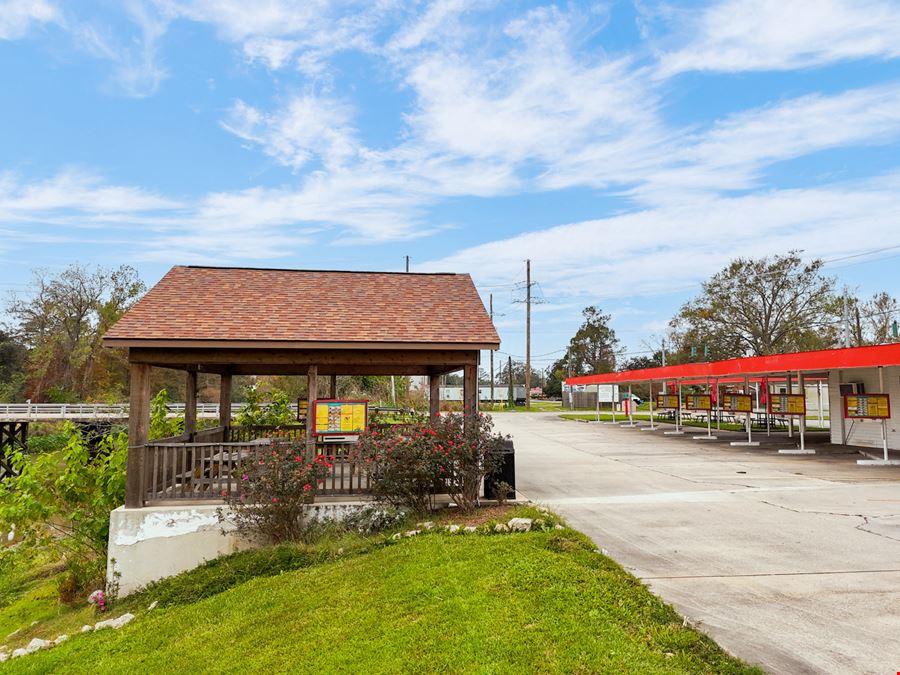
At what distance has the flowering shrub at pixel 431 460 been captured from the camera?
816 centimetres

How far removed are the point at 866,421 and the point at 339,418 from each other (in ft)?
57.4

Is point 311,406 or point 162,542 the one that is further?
point 311,406

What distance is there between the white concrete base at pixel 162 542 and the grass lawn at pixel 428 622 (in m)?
1.15

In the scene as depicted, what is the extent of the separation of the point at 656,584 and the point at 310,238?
100 feet

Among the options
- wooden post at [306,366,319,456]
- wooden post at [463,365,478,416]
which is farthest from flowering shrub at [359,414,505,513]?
wooden post at [306,366,319,456]

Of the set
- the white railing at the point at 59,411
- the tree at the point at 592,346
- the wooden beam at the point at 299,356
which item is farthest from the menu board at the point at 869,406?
the tree at the point at 592,346

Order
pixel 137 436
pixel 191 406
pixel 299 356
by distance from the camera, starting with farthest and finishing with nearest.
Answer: pixel 191 406, pixel 299 356, pixel 137 436

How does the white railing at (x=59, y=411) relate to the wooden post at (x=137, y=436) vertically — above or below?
below

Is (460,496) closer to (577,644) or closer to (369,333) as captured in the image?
(369,333)

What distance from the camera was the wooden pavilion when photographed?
8812mm

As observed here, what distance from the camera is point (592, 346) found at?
82438mm

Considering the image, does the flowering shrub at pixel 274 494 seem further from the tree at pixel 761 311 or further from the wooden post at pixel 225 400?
the tree at pixel 761 311

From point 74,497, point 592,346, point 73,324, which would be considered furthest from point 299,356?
point 592,346

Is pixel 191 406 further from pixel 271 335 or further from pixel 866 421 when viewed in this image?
pixel 866 421
